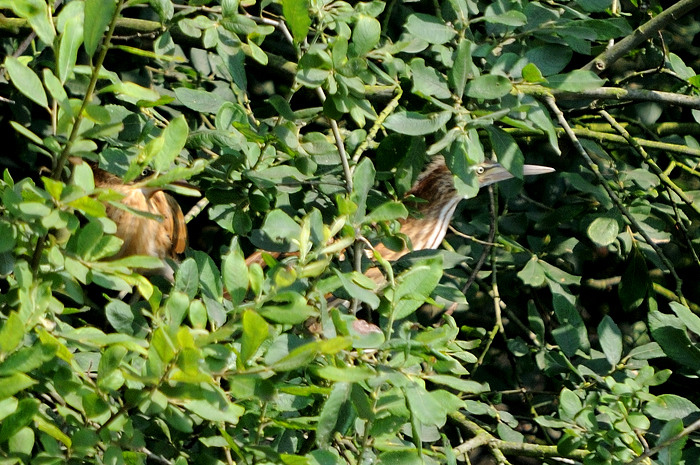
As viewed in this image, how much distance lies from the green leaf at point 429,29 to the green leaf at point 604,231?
838mm

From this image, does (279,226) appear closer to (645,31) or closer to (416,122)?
(416,122)

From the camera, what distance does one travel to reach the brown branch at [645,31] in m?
2.56

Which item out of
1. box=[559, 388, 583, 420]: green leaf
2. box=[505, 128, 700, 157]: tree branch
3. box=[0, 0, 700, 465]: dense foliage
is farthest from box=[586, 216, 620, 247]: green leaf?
box=[559, 388, 583, 420]: green leaf

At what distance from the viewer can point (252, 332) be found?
1.15 meters

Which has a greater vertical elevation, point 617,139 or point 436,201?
point 617,139

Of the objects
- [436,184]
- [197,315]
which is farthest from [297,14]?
[436,184]

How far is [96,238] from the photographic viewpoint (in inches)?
51.1

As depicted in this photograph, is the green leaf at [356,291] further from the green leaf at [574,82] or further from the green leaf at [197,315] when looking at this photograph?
the green leaf at [574,82]

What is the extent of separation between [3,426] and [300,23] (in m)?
0.91

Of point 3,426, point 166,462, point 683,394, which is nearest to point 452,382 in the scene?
point 166,462

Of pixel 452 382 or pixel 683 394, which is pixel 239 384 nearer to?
pixel 452 382

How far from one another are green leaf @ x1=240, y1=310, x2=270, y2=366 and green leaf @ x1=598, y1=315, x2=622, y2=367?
1494 millimetres

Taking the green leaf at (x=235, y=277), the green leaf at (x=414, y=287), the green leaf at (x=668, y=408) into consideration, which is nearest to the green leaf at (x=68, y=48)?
the green leaf at (x=235, y=277)

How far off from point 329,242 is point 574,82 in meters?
0.75
